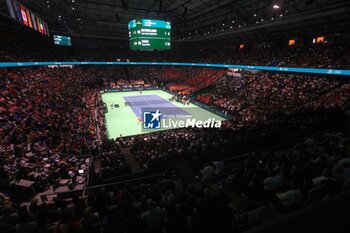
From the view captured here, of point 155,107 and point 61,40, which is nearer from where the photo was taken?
point 155,107

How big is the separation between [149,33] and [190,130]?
16747mm

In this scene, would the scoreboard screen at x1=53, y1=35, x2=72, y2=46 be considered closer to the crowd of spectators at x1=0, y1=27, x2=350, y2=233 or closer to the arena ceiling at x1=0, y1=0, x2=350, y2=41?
the arena ceiling at x1=0, y1=0, x2=350, y2=41

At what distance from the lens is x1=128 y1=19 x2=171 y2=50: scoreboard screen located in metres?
28.0

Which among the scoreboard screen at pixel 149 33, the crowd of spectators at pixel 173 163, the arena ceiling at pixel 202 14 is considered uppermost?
the arena ceiling at pixel 202 14

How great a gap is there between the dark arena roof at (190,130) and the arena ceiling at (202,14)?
21cm

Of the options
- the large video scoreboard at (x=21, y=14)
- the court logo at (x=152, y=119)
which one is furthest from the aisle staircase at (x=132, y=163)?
the large video scoreboard at (x=21, y=14)

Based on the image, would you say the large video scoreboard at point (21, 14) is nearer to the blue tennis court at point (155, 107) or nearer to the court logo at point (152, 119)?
the court logo at point (152, 119)

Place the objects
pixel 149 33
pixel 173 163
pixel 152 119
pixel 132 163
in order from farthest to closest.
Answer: pixel 149 33 < pixel 152 119 < pixel 132 163 < pixel 173 163

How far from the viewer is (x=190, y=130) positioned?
1938cm

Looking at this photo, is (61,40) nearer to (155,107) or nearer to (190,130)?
(155,107)

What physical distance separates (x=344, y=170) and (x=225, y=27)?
120 ft

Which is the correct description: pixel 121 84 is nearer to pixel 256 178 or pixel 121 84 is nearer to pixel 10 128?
pixel 10 128

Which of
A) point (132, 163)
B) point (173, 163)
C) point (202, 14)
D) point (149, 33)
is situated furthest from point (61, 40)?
point (173, 163)

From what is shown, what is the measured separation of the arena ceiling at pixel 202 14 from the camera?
22328 millimetres
